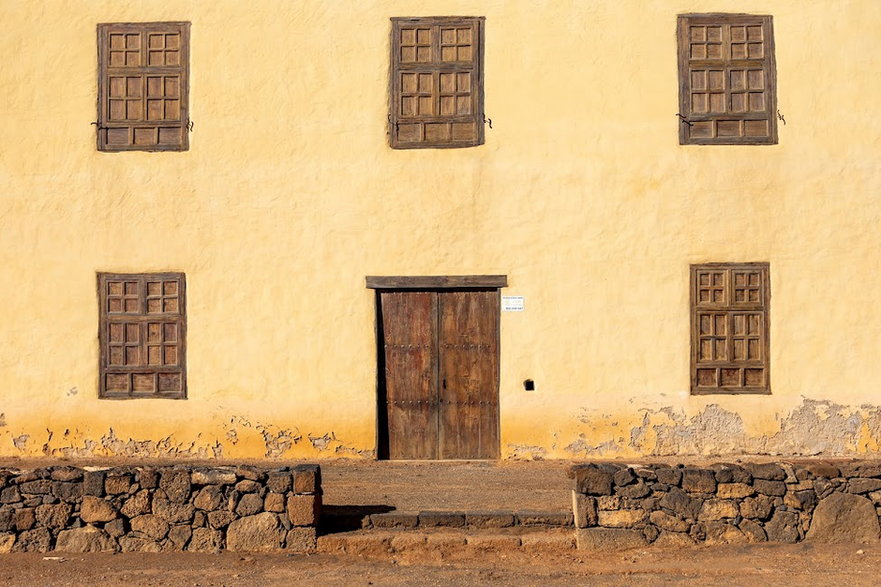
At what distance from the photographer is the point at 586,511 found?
8680 mm

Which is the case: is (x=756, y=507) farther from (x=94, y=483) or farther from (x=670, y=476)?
(x=94, y=483)

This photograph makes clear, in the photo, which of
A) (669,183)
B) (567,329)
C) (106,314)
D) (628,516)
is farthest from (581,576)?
(106,314)

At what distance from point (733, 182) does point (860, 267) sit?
1.61 metres

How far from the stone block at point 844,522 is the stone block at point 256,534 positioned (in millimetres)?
3823

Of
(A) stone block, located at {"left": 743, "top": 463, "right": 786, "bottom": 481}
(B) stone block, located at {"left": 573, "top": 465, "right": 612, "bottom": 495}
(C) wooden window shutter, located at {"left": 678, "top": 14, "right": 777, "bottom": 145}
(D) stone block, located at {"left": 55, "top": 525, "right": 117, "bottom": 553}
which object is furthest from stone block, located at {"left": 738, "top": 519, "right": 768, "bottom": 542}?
(C) wooden window shutter, located at {"left": 678, "top": 14, "right": 777, "bottom": 145}

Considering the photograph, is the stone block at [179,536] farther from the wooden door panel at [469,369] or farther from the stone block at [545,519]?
the wooden door panel at [469,369]

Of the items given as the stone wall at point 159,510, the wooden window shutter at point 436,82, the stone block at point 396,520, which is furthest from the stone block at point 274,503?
the wooden window shutter at point 436,82

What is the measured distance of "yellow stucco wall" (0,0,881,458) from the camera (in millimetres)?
12781

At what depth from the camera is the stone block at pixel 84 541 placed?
863cm

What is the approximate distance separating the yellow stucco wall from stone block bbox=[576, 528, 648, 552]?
13.5ft

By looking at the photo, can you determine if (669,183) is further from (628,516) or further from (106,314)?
(106,314)

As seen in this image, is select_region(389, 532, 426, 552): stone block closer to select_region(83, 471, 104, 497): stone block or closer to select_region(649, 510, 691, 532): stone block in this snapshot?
select_region(649, 510, 691, 532): stone block

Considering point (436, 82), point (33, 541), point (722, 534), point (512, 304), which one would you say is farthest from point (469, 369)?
point (33, 541)

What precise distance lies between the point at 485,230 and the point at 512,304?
833mm
